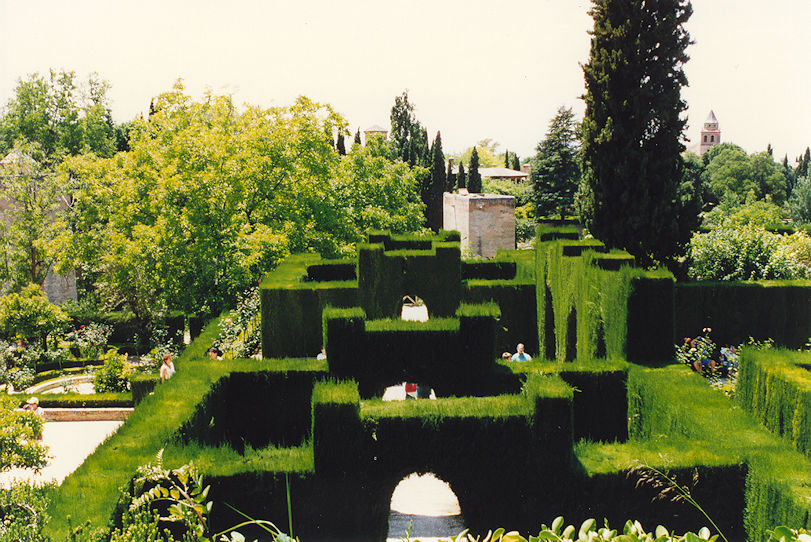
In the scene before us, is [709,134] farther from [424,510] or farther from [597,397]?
[424,510]

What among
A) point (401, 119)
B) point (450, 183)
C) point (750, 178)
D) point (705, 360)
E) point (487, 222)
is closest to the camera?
point (705, 360)

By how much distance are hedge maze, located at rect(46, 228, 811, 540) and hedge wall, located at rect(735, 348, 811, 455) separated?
0.11 feet

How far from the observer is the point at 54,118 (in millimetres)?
43562

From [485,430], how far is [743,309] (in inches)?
583

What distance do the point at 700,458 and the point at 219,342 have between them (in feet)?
46.2

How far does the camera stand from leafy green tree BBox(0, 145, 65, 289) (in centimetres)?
3344

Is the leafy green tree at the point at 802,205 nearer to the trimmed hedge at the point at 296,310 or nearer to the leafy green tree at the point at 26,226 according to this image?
the trimmed hedge at the point at 296,310

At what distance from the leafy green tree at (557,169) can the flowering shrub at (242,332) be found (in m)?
41.6

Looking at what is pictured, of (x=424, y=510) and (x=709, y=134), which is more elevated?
(x=709, y=134)

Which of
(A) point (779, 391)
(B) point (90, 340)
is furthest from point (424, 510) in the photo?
(B) point (90, 340)

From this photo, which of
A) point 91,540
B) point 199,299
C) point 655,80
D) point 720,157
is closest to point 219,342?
point 199,299

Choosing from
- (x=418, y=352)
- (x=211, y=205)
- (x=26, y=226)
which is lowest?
(x=418, y=352)

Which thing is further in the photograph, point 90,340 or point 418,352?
point 90,340

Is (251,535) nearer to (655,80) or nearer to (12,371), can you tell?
(12,371)
